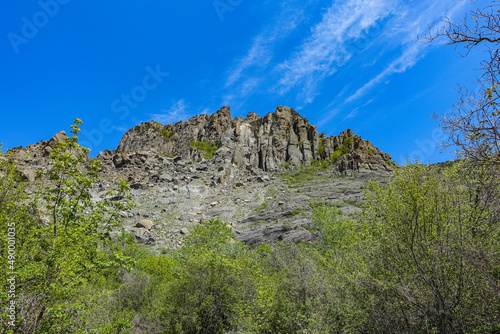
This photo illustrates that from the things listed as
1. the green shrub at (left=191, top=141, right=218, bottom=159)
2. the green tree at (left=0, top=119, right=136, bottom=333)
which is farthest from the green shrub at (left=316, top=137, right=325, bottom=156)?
the green tree at (left=0, top=119, right=136, bottom=333)

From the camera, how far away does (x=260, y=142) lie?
9262cm

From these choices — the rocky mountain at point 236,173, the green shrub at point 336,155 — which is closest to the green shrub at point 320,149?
the rocky mountain at point 236,173

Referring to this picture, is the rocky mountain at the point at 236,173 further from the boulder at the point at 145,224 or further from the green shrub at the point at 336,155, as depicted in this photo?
the green shrub at the point at 336,155

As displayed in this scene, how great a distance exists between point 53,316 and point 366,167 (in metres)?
75.6

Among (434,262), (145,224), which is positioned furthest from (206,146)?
(434,262)

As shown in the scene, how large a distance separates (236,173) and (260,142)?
3002 centimetres

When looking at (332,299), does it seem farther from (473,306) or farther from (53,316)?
(53,316)

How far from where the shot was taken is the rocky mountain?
41000 millimetres

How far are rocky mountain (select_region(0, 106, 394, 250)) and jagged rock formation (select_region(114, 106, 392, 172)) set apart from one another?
36 centimetres

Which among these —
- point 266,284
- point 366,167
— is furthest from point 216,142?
point 266,284

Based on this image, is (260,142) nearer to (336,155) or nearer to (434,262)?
(336,155)

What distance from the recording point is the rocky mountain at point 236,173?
4100cm

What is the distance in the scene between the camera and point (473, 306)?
275 inches

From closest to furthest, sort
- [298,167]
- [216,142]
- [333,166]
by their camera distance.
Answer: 1. [333,166]
2. [298,167]
3. [216,142]
